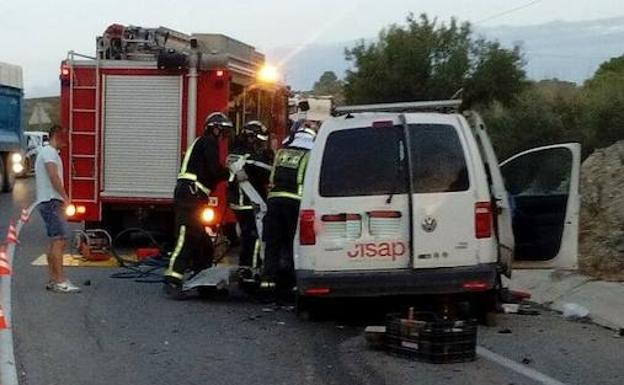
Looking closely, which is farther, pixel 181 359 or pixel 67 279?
pixel 67 279

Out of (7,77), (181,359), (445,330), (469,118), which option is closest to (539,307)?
(469,118)

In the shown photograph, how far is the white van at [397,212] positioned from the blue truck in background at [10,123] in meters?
21.7

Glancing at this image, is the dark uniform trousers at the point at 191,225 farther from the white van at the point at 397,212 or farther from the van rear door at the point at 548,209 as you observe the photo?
the van rear door at the point at 548,209

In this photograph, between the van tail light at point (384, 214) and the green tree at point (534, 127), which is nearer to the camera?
the van tail light at point (384, 214)

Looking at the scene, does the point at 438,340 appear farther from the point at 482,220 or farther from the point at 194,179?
the point at 194,179

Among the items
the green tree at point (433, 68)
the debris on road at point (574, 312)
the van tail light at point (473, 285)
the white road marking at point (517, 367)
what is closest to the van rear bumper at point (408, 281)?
the van tail light at point (473, 285)

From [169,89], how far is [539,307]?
624 centimetres

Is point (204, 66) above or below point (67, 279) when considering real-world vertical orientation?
above

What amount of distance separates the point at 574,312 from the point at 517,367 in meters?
2.77

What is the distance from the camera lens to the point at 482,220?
9.24m

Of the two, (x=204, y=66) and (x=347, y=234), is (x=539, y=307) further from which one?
(x=204, y=66)

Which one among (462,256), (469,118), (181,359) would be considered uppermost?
(469,118)

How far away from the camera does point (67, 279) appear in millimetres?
12805

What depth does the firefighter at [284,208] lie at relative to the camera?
1081cm
